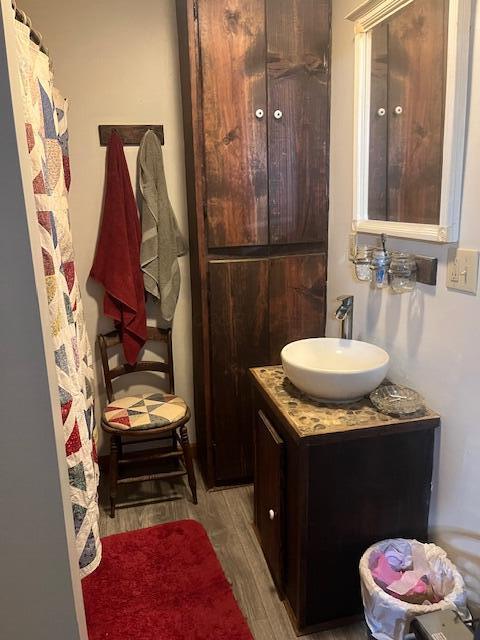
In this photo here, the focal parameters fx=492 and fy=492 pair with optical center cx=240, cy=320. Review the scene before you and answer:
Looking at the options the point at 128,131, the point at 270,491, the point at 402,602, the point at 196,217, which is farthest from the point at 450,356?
the point at 128,131

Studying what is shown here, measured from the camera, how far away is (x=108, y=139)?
230cm

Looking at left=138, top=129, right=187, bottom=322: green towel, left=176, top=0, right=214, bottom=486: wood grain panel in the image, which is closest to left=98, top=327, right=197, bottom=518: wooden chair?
left=176, top=0, right=214, bottom=486: wood grain panel

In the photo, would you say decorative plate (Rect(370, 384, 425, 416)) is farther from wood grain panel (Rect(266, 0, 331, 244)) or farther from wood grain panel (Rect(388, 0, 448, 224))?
wood grain panel (Rect(266, 0, 331, 244))

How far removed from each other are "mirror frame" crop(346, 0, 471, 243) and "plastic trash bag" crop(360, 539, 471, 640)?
3.10ft

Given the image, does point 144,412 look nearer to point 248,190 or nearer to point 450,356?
point 248,190

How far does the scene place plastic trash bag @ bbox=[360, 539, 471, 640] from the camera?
1316mm

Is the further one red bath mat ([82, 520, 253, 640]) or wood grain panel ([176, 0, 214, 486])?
A: wood grain panel ([176, 0, 214, 486])

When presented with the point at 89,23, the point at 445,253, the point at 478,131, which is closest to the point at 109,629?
the point at 445,253

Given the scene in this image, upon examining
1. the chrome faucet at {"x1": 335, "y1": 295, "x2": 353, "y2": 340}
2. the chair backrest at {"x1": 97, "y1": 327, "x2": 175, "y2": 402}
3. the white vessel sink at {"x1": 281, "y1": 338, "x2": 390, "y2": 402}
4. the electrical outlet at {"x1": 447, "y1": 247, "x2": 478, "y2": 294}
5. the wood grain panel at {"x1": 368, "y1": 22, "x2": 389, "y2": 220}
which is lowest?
the chair backrest at {"x1": 97, "y1": 327, "x2": 175, "y2": 402}

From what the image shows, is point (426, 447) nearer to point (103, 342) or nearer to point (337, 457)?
point (337, 457)

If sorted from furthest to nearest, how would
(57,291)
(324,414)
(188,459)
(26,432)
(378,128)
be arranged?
(188,459), (378,128), (324,414), (57,291), (26,432)

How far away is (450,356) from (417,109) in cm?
76

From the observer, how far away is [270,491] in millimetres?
1782

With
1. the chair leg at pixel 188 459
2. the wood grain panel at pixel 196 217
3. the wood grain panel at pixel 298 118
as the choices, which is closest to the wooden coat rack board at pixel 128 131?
the wood grain panel at pixel 196 217
